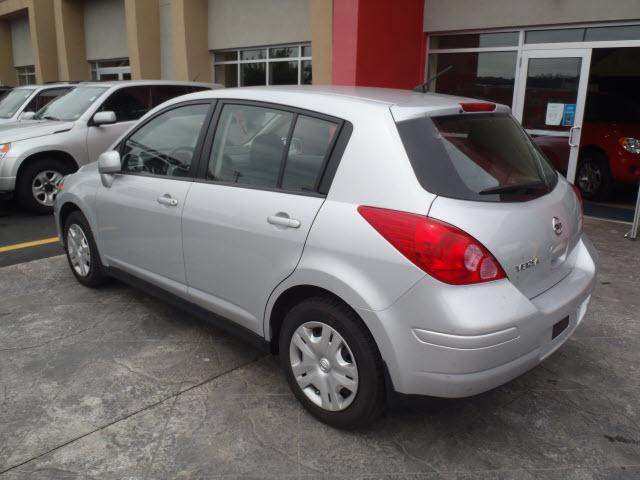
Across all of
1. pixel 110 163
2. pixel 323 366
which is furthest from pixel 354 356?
pixel 110 163

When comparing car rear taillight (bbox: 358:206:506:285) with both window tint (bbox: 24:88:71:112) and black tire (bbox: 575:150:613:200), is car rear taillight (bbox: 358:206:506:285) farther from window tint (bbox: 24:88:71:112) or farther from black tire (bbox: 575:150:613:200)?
window tint (bbox: 24:88:71:112)

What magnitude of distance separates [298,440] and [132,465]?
78 cm

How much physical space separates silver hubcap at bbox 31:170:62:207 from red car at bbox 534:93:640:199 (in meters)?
6.89

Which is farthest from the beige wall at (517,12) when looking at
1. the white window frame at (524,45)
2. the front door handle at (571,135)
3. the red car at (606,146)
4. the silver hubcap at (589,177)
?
the silver hubcap at (589,177)

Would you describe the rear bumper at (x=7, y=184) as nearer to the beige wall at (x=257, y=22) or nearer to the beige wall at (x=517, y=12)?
the beige wall at (x=257, y=22)

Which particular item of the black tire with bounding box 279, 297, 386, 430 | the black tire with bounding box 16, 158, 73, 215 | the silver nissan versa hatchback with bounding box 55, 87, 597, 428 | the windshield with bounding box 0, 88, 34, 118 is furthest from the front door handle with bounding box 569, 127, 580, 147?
the windshield with bounding box 0, 88, 34, 118

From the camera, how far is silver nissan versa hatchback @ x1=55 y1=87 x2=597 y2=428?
2395mm

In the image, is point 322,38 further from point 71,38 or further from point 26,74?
point 26,74

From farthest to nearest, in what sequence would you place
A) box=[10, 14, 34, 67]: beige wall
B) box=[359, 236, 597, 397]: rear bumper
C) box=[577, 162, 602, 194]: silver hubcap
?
1. box=[10, 14, 34, 67]: beige wall
2. box=[577, 162, 602, 194]: silver hubcap
3. box=[359, 236, 597, 397]: rear bumper

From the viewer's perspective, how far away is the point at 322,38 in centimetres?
952

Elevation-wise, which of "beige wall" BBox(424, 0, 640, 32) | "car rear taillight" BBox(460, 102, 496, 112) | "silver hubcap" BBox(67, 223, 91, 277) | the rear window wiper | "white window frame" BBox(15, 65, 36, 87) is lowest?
"silver hubcap" BBox(67, 223, 91, 277)

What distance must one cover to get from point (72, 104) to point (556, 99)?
6995 mm

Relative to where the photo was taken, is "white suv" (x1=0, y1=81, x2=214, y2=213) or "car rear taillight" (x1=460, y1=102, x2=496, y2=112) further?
"white suv" (x1=0, y1=81, x2=214, y2=213)

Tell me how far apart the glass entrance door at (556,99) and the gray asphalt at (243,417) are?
179 inches
